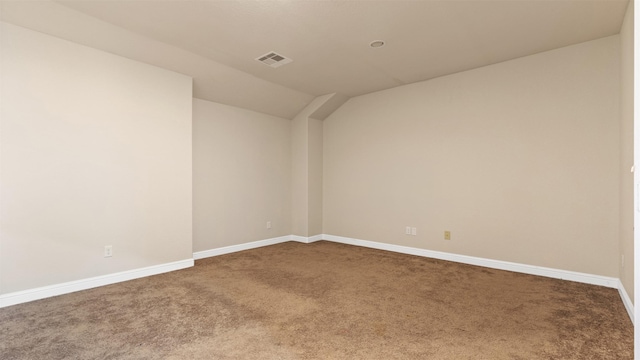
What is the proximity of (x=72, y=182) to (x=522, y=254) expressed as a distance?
513cm

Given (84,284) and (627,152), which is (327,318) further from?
(627,152)

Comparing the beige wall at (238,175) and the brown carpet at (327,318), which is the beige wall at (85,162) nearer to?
the brown carpet at (327,318)

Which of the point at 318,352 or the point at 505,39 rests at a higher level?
the point at 505,39

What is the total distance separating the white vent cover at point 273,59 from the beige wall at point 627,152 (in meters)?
3.28

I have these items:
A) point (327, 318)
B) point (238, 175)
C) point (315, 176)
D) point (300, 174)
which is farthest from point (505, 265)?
point (238, 175)

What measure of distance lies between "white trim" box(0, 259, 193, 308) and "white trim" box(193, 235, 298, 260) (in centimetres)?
48

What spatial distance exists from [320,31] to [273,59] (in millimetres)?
920

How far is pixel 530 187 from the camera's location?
377 centimetres

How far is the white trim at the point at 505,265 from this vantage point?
334cm

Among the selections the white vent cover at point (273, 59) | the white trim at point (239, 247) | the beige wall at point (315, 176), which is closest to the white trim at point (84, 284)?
the white trim at point (239, 247)

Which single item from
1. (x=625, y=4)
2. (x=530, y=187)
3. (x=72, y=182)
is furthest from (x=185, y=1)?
(x=530, y=187)

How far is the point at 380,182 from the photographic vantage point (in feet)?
17.1

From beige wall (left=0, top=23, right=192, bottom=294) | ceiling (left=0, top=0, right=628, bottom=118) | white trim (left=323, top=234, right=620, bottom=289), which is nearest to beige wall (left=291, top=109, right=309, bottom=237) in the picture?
white trim (left=323, top=234, right=620, bottom=289)

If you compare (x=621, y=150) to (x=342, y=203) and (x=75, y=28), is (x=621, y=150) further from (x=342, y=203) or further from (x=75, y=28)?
(x=75, y=28)
